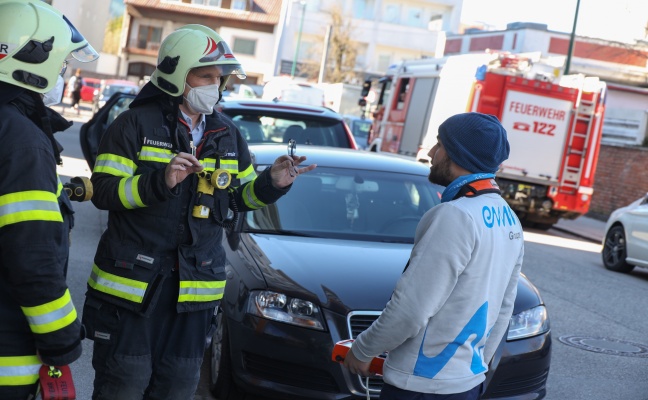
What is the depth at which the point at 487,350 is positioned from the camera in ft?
12.2

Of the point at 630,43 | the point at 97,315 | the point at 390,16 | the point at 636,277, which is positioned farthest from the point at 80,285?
the point at 390,16

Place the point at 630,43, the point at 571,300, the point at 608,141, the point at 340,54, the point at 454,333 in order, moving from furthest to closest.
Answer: the point at 340,54, the point at 630,43, the point at 608,141, the point at 571,300, the point at 454,333

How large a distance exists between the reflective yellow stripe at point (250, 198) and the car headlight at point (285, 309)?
1264mm

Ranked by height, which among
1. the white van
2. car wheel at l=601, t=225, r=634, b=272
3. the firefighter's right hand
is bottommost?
car wheel at l=601, t=225, r=634, b=272

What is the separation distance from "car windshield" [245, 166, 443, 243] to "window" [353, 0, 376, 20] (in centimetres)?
6688

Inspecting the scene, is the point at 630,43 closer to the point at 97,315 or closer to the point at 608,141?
the point at 608,141

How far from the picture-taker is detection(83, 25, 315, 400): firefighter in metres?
3.93

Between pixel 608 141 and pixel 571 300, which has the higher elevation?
pixel 608 141

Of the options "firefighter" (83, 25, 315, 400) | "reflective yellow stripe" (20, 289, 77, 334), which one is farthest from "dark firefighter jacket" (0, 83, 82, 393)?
"firefighter" (83, 25, 315, 400)

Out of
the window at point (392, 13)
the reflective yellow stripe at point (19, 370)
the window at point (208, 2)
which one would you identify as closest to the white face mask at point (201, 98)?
the reflective yellow stripe at point (19, 370)

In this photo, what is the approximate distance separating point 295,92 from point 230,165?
2638 centimetres

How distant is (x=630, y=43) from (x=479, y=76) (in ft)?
91.7

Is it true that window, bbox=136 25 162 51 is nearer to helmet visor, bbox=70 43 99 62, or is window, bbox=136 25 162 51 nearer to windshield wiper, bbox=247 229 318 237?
windshield wiper, bbox=247 229 318 237

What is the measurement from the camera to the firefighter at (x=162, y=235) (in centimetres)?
393
